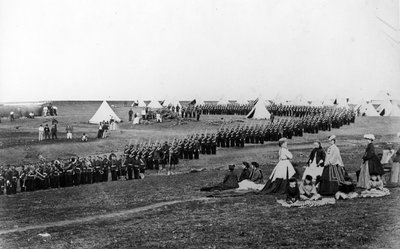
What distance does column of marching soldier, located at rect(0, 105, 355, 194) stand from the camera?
18.0 metres

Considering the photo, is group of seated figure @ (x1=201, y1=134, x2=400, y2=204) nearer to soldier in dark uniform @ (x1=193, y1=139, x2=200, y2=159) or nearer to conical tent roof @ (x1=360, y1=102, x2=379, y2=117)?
soldier in dark uniform @ (x1=193, y1=139, x2=200, y2=159)

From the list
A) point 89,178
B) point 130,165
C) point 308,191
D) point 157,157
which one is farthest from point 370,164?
point 89,178

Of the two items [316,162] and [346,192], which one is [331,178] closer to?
[346,192]

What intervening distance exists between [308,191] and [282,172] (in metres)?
1.12

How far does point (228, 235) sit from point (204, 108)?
36.4m

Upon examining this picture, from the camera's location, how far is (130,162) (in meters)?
19.8

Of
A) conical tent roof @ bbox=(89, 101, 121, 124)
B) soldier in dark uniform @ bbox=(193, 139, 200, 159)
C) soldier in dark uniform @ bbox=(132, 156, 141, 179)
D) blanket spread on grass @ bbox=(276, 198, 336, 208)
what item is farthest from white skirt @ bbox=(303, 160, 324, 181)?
conical tent roof @ bbox=(89, 101, 121, 124)

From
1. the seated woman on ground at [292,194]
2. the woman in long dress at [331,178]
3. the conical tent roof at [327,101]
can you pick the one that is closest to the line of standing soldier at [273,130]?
the woman in long dress at [331,178]

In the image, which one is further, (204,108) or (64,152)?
(204,108)

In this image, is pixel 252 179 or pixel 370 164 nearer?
pixel 370 164

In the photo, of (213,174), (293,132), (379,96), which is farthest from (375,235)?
→ (379,96)

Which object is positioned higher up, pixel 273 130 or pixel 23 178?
pixel 273 130

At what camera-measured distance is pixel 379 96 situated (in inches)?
1939

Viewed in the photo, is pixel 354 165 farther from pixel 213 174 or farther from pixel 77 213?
pixel 77 213
